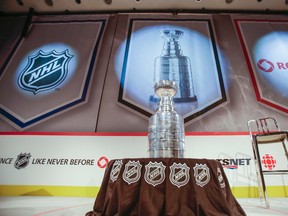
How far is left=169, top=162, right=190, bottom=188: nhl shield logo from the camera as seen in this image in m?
1.16

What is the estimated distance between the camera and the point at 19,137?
271 cm

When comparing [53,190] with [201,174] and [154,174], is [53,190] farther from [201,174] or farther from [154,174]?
[201,174]

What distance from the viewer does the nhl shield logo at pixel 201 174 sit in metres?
1.18

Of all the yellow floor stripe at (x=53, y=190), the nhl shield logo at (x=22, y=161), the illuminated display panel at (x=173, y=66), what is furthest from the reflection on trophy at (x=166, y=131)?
the nhl shield logo at (x=22, y=161)

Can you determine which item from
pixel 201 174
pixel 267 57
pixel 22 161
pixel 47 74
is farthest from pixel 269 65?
pixel 22 161

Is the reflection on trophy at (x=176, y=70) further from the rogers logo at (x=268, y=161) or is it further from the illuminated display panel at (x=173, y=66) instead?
the rogers logo at (x=268, y=161)

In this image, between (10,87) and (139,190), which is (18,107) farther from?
(139,190)

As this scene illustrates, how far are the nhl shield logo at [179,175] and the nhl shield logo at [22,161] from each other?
7.02 ft

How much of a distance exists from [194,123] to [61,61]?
238 cm

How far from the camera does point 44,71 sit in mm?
3369

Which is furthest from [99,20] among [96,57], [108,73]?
[108,73]

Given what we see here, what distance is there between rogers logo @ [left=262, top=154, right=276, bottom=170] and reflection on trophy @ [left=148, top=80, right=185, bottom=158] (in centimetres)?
138

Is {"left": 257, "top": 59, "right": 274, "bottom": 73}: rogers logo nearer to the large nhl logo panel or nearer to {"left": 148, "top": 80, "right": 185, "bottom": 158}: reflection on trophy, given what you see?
{"left": 148, "top": 80, "right": 185, "bottom": 158}: reflection on trophy

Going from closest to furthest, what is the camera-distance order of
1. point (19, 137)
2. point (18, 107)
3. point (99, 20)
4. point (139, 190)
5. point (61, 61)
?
point (139, 190) → point (19, 137) → point (18, 107) → point (61, 61) → point (99, 20)
